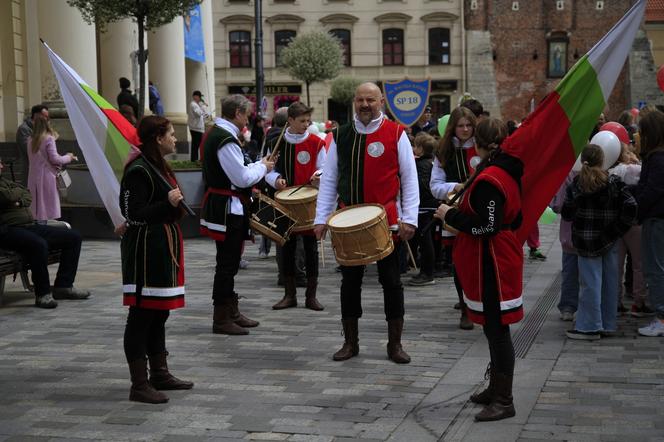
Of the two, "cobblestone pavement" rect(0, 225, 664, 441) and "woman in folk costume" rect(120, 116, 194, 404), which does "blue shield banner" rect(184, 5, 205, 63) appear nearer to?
"cobblestone pavement" rect(0, 225, 664, 441)

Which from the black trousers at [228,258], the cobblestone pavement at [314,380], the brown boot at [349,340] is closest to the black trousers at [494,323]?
the cobblestone pavement at [314,380]

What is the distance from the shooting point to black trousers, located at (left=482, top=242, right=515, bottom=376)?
575 cm

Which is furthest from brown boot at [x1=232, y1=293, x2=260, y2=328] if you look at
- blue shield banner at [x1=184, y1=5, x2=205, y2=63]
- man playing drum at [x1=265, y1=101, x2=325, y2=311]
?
blue shield banner at [x1=184, y1=5, x2=205, y2=63]

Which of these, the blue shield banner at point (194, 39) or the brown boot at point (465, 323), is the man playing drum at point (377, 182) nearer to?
the brown boot at point (465, 323)

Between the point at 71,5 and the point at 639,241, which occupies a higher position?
the point at 71,5

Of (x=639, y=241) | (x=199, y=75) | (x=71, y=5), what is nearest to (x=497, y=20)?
(x=199, y=75)

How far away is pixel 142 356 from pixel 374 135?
235cm

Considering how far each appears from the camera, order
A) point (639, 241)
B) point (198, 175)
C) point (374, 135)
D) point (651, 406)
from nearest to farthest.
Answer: point (651, 406), point (374, 135), point (639, 241), point (198, 175)

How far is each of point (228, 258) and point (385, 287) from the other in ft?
5.41

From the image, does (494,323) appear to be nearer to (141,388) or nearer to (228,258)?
(141,388)

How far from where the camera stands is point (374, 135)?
23.7ft

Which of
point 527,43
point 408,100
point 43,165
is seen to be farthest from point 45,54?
point 527,43

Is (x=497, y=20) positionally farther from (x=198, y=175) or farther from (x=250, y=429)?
(x=250, y=429)

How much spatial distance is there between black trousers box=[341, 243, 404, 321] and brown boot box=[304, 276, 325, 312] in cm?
207
